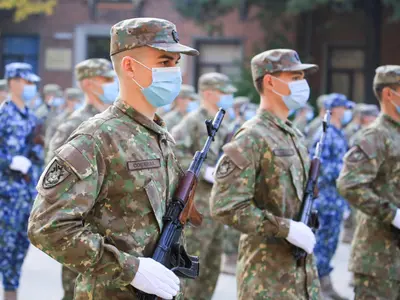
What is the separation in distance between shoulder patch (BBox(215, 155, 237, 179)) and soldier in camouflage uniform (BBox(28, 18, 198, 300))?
3.92 ft

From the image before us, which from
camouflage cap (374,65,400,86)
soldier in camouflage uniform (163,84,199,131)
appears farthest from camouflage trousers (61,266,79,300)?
soldier in camouflage uniform (163,84,199,131)

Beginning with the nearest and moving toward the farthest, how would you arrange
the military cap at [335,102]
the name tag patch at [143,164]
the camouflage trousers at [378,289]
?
the name tag patch at [143,164]
the camouflage trousers at [378,289]
the military cap at [335,102]

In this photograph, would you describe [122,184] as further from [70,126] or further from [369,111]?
[369,111]

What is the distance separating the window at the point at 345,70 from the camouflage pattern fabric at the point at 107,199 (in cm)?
2312

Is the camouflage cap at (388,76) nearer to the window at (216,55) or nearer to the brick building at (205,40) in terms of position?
the brick building at (205,40)

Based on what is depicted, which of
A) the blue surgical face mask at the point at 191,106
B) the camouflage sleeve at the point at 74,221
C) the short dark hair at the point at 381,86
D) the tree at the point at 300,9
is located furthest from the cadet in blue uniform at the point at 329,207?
the tree at the point at 300,9

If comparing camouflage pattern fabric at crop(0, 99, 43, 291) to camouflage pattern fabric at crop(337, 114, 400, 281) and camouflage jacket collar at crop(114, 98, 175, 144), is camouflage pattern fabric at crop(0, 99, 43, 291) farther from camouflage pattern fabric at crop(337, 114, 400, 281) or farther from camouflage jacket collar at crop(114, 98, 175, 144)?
camouflage jacket collar at crop(114, 98, 175, 144)

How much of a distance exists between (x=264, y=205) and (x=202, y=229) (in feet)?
10.0

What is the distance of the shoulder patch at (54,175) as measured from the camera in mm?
3469

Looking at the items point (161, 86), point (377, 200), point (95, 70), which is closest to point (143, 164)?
point (161, 86)

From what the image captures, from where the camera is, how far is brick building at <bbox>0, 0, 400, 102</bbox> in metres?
26.2

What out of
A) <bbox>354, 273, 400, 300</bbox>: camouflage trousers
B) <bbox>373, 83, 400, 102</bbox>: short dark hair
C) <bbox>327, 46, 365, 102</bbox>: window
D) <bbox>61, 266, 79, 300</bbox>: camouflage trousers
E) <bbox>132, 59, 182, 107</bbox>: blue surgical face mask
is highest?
<bbox>132, 59, 182, 107</bbox>: blue surgical face mask

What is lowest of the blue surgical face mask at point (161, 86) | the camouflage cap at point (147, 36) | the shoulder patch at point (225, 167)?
the shoulder patch at point (225, 167)

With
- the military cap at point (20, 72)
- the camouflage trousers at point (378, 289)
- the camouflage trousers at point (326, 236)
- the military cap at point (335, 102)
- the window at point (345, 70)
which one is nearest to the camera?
the camouflage trousers at point (378, 289)
